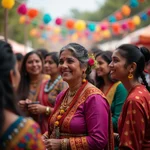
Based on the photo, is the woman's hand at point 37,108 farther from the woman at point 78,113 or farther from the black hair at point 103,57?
the woman at point 78,113

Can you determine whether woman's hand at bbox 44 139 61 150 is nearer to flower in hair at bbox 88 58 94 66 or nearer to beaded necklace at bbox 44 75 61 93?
flower in hair at bbox 88 58 94 66

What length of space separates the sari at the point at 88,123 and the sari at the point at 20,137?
93cm

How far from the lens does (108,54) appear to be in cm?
480

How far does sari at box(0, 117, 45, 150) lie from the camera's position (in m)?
2.00

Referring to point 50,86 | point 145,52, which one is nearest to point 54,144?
point 145,52

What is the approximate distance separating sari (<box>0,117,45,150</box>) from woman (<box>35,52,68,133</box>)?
2538 millimetres

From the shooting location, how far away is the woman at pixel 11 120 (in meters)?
2.01

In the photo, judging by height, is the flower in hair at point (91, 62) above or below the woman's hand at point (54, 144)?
above

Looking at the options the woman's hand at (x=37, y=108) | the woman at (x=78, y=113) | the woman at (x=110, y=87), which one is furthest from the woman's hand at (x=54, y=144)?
the woman's hand at (x=37, y=108)

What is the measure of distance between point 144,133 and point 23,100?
2.48 m

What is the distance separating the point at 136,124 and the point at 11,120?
3.95 feet

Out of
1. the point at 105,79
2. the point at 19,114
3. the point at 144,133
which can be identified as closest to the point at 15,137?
the point at 19,114

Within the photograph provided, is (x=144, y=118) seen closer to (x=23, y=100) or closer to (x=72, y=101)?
(x=72, y=101)

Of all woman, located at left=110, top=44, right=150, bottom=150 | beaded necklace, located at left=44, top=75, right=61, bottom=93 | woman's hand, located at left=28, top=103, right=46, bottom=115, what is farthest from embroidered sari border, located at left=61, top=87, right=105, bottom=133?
beaded necklace, located at left=44, top=75, right=61, bottom=93
